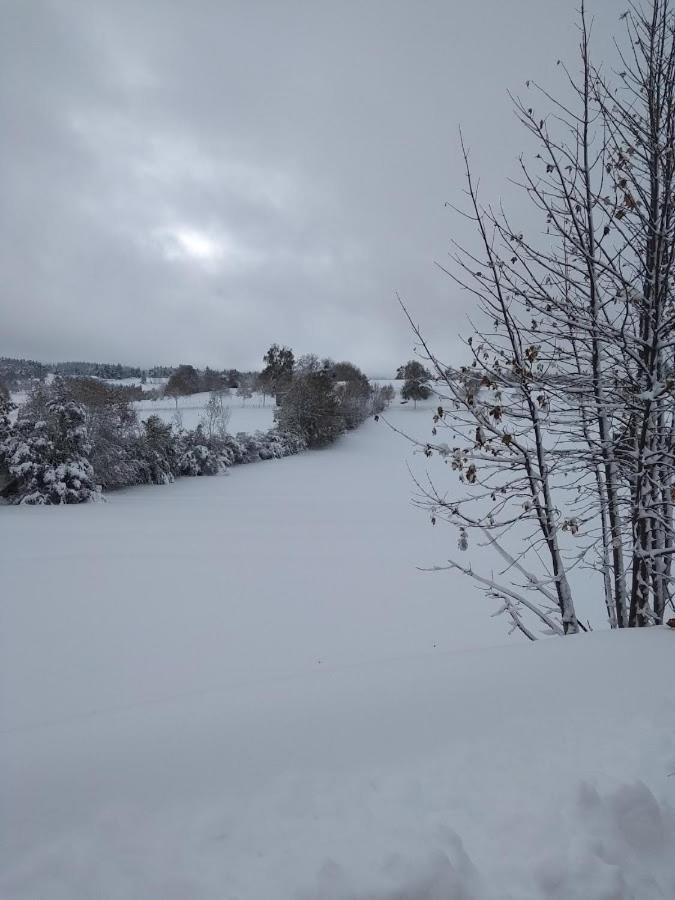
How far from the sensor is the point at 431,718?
6.30ft

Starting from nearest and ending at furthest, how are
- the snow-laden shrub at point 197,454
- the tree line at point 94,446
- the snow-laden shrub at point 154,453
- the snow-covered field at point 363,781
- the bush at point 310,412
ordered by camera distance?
the snow-covered field at point 363,781, the tree line at point 94,446, the snow-laden shrub at point 154,453, the snow-laden shrub at point 197,454, the bush at point 310,412

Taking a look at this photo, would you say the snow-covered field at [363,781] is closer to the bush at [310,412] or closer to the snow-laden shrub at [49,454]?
the snow-laden shrub at [49,454]

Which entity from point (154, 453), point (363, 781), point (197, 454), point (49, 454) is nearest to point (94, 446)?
point (49, 454)

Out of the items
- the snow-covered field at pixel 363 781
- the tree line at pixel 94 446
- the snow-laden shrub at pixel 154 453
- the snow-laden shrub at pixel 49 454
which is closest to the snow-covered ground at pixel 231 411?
the tree line at pixel 94 446

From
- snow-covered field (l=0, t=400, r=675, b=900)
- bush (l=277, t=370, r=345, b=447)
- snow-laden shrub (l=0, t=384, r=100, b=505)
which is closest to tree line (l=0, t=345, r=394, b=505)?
snow-laden shrub (l=0, t=384, r=100, b=505)

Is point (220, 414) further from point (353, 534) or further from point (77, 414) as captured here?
point (353, 534)

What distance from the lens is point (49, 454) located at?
13.5 metres

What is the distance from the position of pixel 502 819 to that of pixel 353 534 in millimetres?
9643

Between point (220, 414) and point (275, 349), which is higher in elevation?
point (275, 349)

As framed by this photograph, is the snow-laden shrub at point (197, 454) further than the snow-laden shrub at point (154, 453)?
Yes

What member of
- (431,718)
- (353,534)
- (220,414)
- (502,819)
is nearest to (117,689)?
(431,718)

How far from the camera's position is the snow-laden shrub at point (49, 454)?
1310 centimetres

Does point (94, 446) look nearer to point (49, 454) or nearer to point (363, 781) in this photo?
point (49, 454)

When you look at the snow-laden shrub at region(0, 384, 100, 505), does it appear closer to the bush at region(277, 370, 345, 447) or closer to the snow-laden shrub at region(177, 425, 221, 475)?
the snow-laden shrub at region(177, 425, 221, 475)
